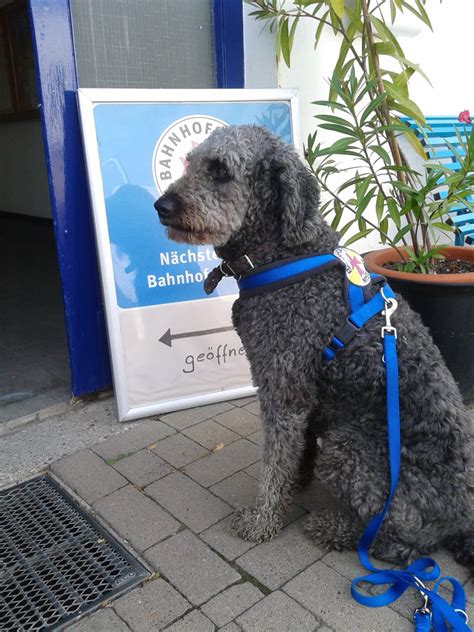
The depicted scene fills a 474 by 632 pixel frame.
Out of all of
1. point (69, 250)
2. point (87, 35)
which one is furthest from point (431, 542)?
point (87, 35)

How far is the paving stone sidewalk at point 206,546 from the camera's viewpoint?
2.06 metres

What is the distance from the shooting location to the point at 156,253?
3.44m

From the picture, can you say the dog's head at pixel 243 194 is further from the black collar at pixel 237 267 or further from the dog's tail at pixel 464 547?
the dog's tail at pixel 464 547

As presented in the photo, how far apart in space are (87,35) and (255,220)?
1.99 meters

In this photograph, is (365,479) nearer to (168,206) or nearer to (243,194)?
(243,194)

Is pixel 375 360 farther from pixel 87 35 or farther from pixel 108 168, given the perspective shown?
pixel 87 35

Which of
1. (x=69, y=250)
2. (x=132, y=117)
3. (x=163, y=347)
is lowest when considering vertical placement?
(x=163, y=347)

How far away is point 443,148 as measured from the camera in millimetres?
5125

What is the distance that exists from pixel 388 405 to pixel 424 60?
14.1 ft

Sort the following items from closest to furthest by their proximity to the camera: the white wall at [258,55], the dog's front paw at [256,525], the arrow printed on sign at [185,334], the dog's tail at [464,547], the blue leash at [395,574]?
1. the blue leash at [395,574]
2. the dog's tail at [464,547]
3. the dog's front paw at [256,525]
4. the arrow printed on sign at [185,334]
5. the white wall at [258,55]

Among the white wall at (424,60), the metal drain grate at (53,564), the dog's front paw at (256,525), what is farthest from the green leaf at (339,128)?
the metal drain grate at (53,564)

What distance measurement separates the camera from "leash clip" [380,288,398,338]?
2.12m

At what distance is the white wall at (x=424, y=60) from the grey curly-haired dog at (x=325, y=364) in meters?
2.20

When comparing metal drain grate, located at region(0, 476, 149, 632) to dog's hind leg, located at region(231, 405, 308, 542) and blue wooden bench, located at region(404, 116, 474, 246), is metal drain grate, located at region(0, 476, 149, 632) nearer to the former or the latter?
dog's hind leg, located at region(231, 405, 308, 542)
